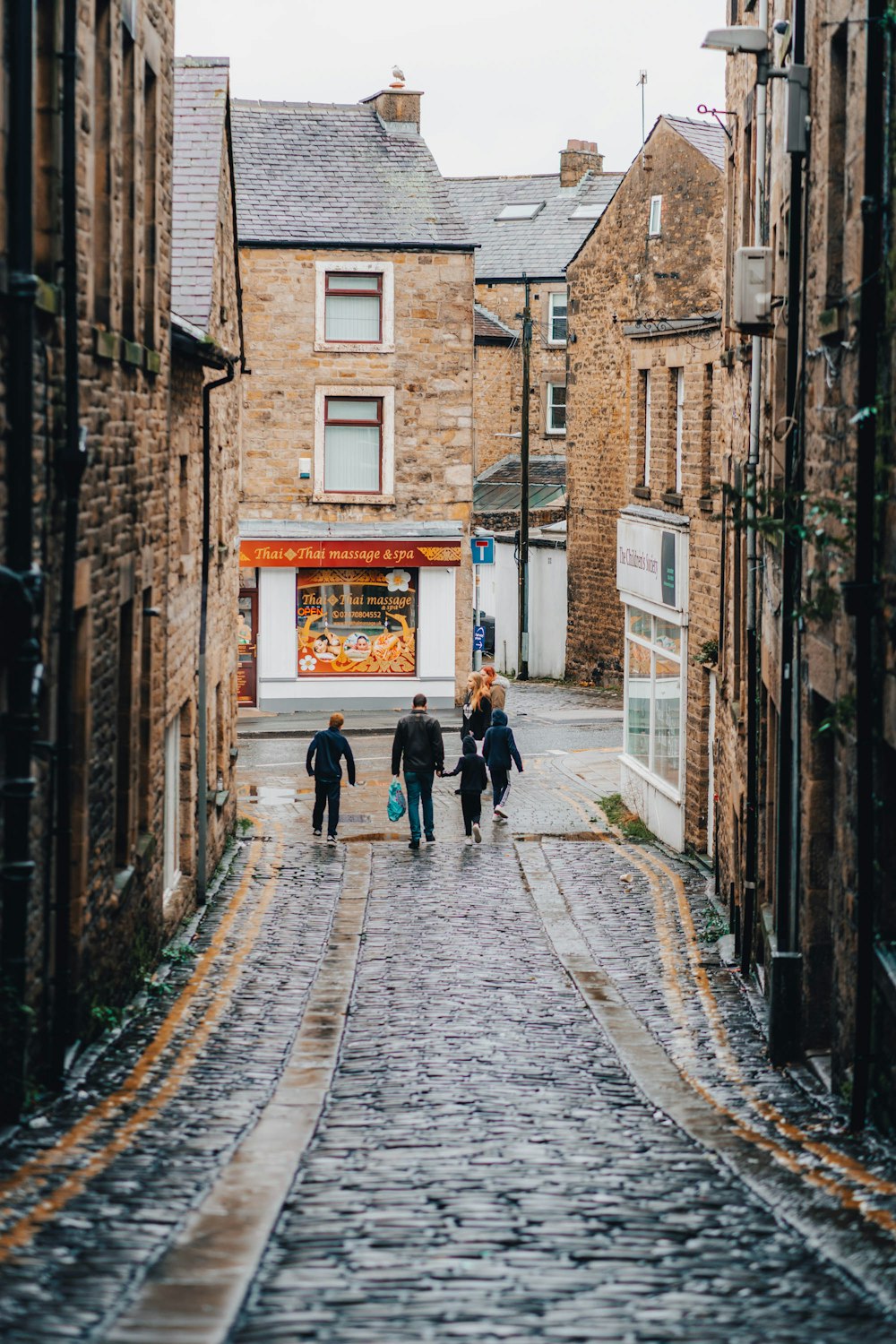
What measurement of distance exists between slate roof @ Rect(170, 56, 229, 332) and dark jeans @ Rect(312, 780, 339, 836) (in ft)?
19.6

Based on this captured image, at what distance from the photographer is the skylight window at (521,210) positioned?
50969mm

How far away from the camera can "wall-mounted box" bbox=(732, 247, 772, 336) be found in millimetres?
13461

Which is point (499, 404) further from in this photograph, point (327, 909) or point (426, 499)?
point (327, 909)

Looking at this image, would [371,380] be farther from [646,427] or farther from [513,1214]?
[513,1214]

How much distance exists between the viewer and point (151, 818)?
539 inches

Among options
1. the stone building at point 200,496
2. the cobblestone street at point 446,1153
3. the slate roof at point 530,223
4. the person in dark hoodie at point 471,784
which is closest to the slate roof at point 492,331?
the slate roof at point 530,223

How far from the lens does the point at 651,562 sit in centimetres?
2205

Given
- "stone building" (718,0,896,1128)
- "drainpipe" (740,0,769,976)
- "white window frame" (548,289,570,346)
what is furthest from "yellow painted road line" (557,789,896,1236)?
"white window frame" (548,289,570,346)

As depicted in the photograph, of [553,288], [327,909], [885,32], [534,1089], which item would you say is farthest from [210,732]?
[553,288]

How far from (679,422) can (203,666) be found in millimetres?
7316

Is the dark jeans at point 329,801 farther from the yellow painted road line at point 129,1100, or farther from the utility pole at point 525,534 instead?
the utility pole at point 525,534

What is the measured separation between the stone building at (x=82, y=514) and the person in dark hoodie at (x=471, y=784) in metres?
6.76

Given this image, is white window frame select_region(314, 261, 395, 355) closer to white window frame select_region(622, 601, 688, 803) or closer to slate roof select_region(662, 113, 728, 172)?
slate roof select_region(662, 113, 728, 172)

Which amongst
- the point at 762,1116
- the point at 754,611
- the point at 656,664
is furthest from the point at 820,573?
the point at 656,664
